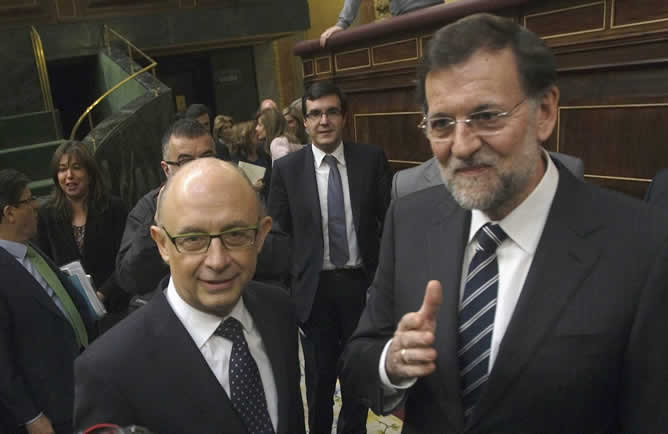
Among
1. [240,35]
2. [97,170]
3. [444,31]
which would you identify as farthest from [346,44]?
[240,35]

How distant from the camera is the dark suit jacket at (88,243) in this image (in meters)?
2.71

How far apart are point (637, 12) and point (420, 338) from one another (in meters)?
2.05

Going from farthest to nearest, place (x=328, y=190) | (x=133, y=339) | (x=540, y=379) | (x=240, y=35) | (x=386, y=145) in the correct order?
(x=240, y=35), (x=386, y=145), (x=328, y=190), (x=133, y=339), (x=540, y=379)

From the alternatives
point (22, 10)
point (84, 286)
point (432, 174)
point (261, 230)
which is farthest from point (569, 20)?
point (22, 10)

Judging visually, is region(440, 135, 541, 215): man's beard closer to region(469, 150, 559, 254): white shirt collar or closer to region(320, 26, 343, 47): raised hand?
region(469, 150, 559, 254): white shirt collar

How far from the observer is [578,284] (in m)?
1.03

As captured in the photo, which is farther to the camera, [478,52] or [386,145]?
[386,145]

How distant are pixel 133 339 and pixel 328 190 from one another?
169 cm

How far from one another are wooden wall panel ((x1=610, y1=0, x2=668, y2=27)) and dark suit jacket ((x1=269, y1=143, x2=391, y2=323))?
1250 millimetres

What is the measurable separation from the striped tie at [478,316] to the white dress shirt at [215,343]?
447mm

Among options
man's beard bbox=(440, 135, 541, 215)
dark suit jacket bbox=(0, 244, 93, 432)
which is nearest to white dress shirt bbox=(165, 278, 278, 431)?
man's beard bbox=(440, 135, 541, 215)

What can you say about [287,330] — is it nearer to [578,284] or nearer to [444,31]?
[578,284]

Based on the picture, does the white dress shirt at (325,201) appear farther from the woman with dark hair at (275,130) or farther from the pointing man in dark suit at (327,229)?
the woman with dark hair at (275,130)

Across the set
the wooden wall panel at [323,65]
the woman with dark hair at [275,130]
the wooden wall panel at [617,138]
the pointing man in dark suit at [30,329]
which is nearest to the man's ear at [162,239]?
the pointing man in dark suit at [30,329]
